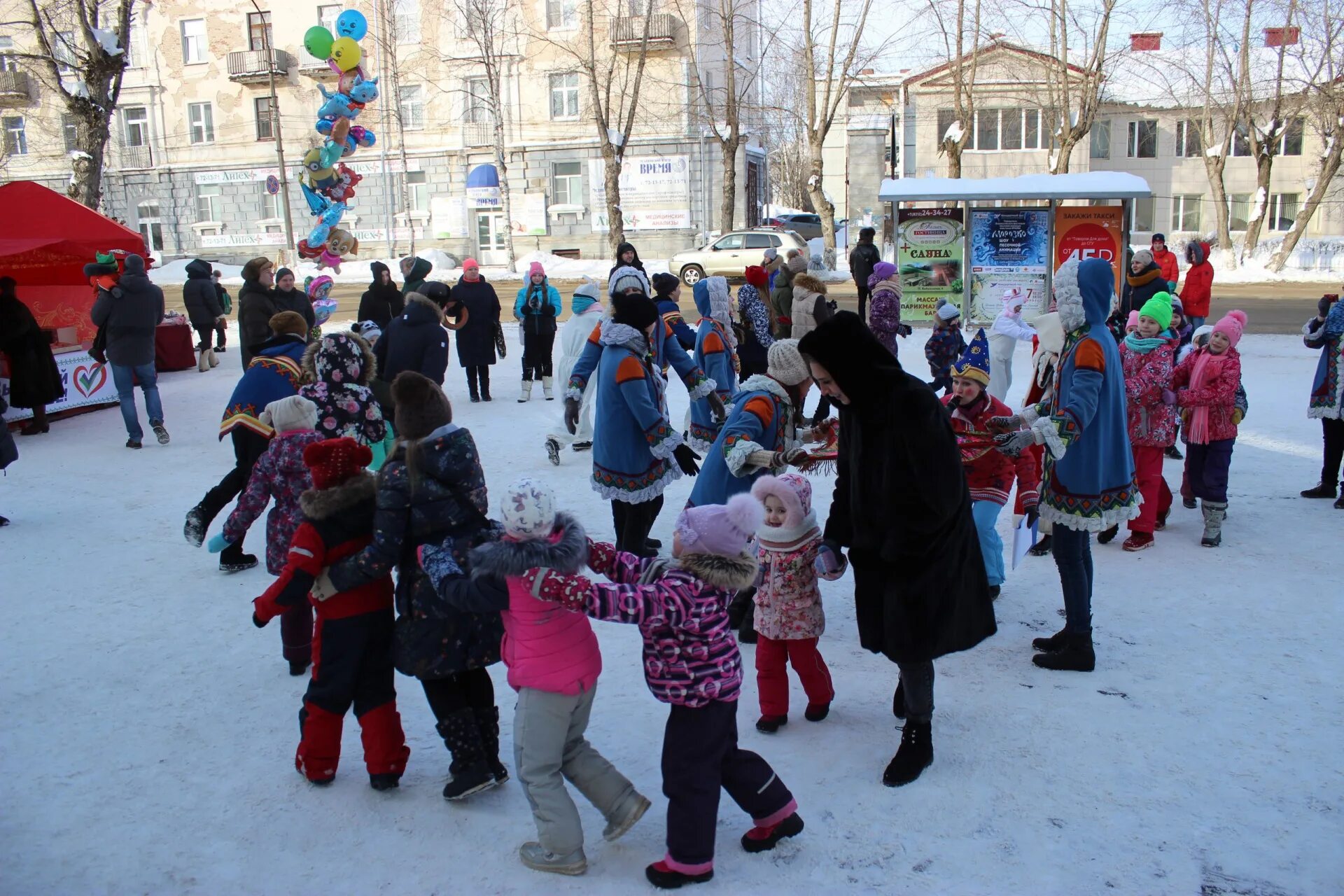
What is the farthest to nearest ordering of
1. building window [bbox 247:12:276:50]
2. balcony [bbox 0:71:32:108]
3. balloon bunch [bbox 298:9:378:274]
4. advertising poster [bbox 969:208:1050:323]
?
balcony [bbox 0:71:32:108], building window [bbox 247:12:276:50], advertising poster [bbox 969:208:1050:323], balloon bunch [bbox 298:9:378:274]

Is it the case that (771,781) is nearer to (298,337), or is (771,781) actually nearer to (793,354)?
(793,354)

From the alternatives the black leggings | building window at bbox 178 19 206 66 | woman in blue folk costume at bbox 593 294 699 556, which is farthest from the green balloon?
building window at bbox 178 19 206 66

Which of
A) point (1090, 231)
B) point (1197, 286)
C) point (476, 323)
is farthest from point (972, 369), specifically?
point (1090, 231)

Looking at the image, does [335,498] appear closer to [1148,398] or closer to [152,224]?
[1148,398]

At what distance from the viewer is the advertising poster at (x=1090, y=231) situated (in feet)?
49.4

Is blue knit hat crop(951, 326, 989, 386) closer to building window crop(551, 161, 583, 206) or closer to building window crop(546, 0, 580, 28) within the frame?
building window crop(551, 161, 583, 206)

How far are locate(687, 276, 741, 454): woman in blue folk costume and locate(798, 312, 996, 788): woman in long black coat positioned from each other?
10.2ft

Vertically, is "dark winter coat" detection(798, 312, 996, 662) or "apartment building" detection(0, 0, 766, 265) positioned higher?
"apartment building" detection(0, 0, 766, 265)

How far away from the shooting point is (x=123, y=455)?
30.4ft

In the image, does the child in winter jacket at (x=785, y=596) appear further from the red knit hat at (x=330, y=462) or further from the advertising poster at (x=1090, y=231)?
the advertising poster at (x=1090, y=231)

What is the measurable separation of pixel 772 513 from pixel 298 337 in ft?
11.9

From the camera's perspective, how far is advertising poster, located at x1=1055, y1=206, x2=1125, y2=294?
49.4ft

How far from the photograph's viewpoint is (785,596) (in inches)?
150

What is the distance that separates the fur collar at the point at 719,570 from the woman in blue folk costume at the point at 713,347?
3.64 m
